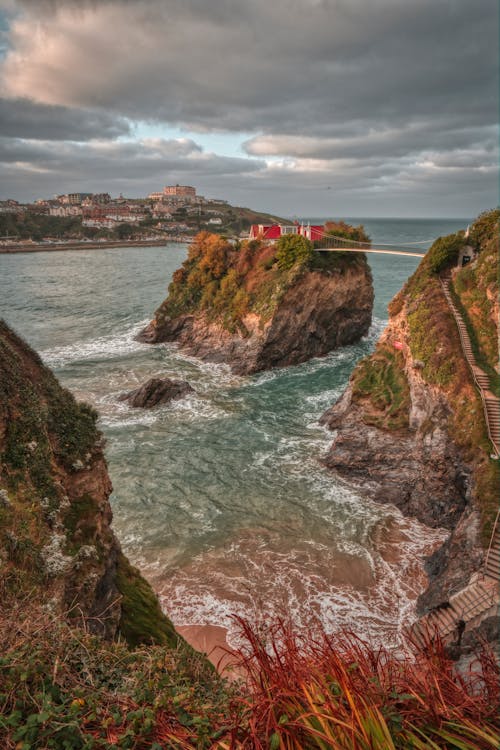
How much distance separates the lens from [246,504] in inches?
852

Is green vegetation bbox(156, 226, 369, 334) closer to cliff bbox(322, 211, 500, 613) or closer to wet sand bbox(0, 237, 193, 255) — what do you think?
cliff bbox(322, 211, 500, 613)

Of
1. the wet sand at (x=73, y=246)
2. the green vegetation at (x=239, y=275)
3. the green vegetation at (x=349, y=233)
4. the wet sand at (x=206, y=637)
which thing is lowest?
the wet sand at (x=206, y=637)

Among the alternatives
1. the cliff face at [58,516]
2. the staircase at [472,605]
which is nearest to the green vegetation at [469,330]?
the staircase at [472,605]

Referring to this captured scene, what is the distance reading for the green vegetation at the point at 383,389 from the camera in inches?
936

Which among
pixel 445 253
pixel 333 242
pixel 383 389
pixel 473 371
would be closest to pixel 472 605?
pixel 473 371

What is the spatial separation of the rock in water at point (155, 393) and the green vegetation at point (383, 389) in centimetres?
1510

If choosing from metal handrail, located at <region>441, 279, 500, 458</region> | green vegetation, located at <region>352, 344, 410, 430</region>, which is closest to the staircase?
metal handrail, located at <region>441, 279, 500, 458</region>

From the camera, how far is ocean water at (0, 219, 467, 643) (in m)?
15.9

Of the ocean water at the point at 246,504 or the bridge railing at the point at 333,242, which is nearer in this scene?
the ocean water at the point at 246,504

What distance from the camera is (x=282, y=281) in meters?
42.7

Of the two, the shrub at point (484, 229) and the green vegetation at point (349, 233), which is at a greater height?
the green vegetation at point (349, 233)

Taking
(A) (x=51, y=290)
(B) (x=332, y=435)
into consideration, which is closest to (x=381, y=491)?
(B) (x=332, y=435)

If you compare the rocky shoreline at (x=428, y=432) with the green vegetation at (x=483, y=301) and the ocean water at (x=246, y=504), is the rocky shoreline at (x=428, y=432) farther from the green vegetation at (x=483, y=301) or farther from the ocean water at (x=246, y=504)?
the ocean water at (x=246, y=504)

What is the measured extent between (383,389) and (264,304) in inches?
789
